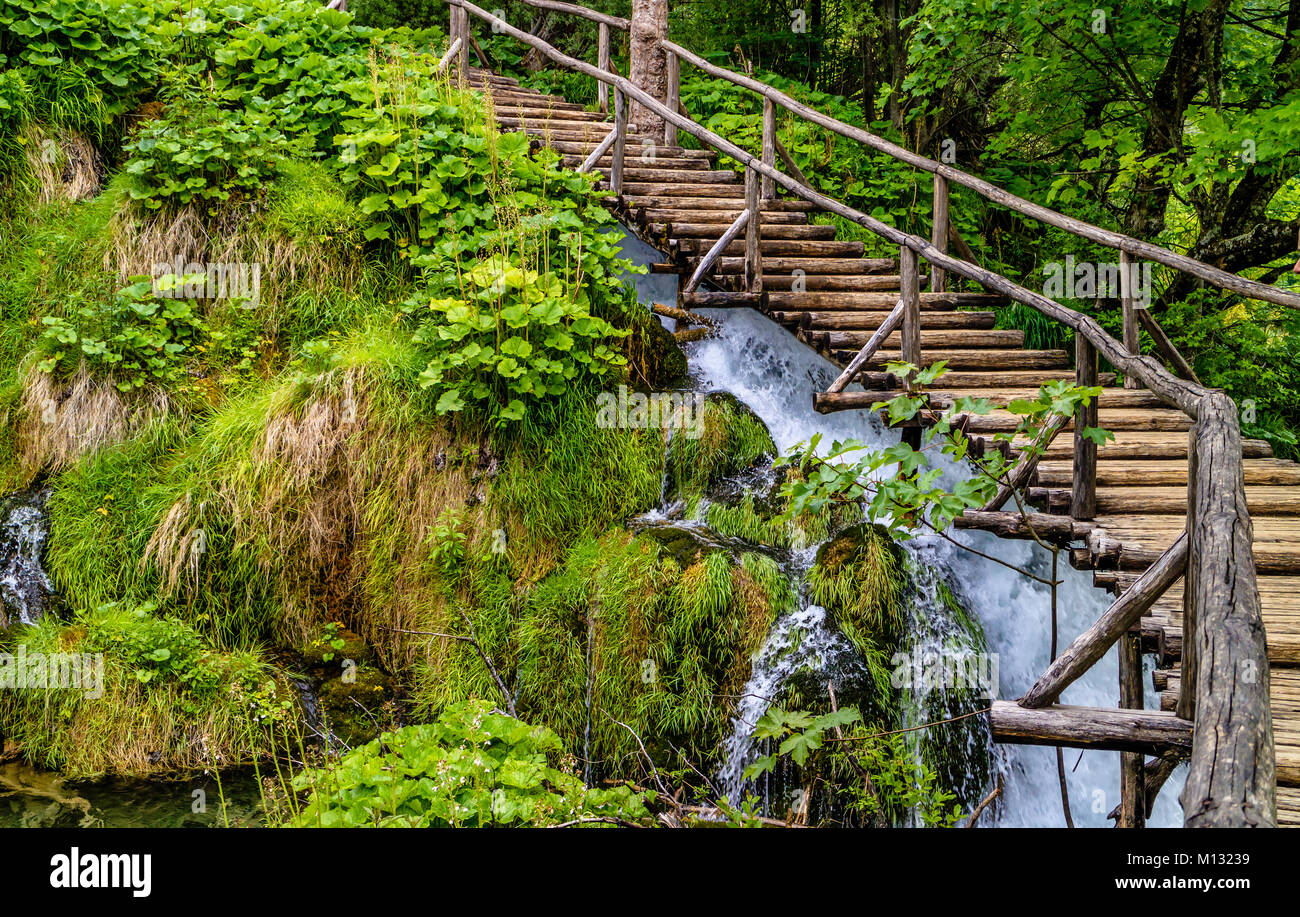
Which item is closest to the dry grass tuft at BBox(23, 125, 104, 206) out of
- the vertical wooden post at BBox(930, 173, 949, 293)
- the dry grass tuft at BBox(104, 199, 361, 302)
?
the dry grass tuft at BBox(104, 199, 361, 302)

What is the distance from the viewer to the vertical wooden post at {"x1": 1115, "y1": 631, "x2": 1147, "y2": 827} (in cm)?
396

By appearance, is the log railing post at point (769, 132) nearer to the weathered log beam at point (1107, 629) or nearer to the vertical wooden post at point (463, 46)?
the vertical wooden post at point (463, 46)

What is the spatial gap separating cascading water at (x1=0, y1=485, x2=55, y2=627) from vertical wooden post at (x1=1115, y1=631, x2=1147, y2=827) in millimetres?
6776

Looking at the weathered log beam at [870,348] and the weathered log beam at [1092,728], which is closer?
the weathered log beam at [1092,728]

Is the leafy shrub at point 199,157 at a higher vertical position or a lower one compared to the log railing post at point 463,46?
lower

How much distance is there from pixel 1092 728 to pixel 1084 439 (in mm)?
2294

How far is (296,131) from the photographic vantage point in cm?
802

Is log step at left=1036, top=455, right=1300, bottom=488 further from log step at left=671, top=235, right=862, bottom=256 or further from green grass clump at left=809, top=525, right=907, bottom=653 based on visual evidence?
log step at left=671, top=235, right=862, bottom=256

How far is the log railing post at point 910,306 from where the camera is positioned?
625cm

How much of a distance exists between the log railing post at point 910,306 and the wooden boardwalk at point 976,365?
0.86 ft

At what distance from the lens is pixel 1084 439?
4.85 m

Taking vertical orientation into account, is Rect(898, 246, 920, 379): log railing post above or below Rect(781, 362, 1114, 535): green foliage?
above

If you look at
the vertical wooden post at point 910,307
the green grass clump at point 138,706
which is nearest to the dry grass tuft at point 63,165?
the green grass clump at point 138,706
